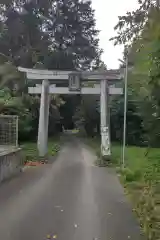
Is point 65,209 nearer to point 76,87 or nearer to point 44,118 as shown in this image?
point 76,87

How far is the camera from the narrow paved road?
6543 mm

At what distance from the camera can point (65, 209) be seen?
28.4 feet

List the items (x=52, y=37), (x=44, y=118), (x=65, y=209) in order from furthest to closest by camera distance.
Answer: (x=52, y=37) < (x=44, y=118) < (x=65, y=209)

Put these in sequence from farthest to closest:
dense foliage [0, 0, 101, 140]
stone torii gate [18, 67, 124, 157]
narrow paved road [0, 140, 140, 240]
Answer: dense foliage [0, 0, 101, 140] → stone torii gate [18, 67, 124, 157] → narrow paved road [0, 140, 140, 240]

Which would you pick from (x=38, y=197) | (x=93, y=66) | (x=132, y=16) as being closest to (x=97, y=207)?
(x=38, y=197)

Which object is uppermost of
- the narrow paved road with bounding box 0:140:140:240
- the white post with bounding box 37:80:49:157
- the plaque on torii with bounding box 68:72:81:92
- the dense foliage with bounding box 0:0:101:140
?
the dense foliage with bounding box 0:0:101:140

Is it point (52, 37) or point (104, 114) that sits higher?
point (52, 37)

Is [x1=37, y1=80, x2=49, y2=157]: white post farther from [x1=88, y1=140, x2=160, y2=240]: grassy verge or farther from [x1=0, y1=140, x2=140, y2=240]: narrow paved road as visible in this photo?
[x1=0, y1=140, x2=140, y2=240]: narrow paved road

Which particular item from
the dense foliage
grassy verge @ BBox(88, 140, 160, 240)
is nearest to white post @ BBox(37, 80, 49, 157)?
grassy verge @ BBox(88, 140, 160, 240)

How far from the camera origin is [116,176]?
52.3 ft

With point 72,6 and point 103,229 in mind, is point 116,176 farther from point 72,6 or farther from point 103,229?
point 72,6

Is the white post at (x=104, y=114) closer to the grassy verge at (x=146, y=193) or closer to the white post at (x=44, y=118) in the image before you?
the grassy verge at (x=146, y=193)

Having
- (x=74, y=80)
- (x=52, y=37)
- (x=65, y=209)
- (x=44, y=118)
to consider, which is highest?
(x=52, y=37)

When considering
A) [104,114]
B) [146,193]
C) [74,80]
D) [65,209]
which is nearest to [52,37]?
[74,80]
